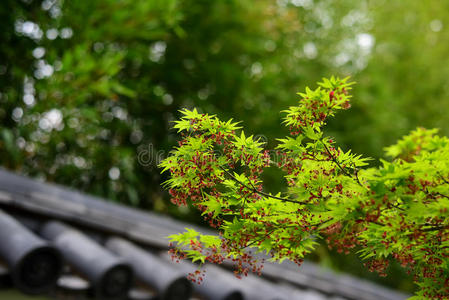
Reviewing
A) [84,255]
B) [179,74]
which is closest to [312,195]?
[84,255]

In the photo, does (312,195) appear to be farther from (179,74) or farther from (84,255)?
(179,74)

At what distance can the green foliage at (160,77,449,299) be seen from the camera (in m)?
1.60

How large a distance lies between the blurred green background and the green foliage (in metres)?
4.84

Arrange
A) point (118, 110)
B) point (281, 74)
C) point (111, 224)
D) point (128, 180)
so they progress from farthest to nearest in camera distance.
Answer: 1. point (281, 74)
2. point (118, 110)
3. point (128, 180)
4. point (111, 224)

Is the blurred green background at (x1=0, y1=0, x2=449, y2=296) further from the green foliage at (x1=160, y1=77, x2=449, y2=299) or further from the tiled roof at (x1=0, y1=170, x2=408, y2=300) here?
the green foliage at (x1=160, y1=77, x2=449, y2=299)

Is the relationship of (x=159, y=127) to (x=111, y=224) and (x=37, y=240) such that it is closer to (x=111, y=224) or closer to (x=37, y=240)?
(x=111, y=224)

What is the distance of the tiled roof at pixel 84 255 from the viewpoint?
2.68m

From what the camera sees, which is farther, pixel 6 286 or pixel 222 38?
pixel 222 38

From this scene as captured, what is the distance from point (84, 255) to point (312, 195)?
215 cm

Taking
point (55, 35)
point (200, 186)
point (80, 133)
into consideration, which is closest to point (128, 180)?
point (80, 133)

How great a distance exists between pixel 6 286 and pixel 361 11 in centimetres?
1238

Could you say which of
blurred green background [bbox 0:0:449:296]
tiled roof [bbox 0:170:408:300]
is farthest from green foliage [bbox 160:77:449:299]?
blurred green background [bbox 0:0:449:296]

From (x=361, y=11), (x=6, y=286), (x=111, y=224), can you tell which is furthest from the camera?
(x=361, y=11)

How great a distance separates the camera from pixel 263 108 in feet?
33.2
